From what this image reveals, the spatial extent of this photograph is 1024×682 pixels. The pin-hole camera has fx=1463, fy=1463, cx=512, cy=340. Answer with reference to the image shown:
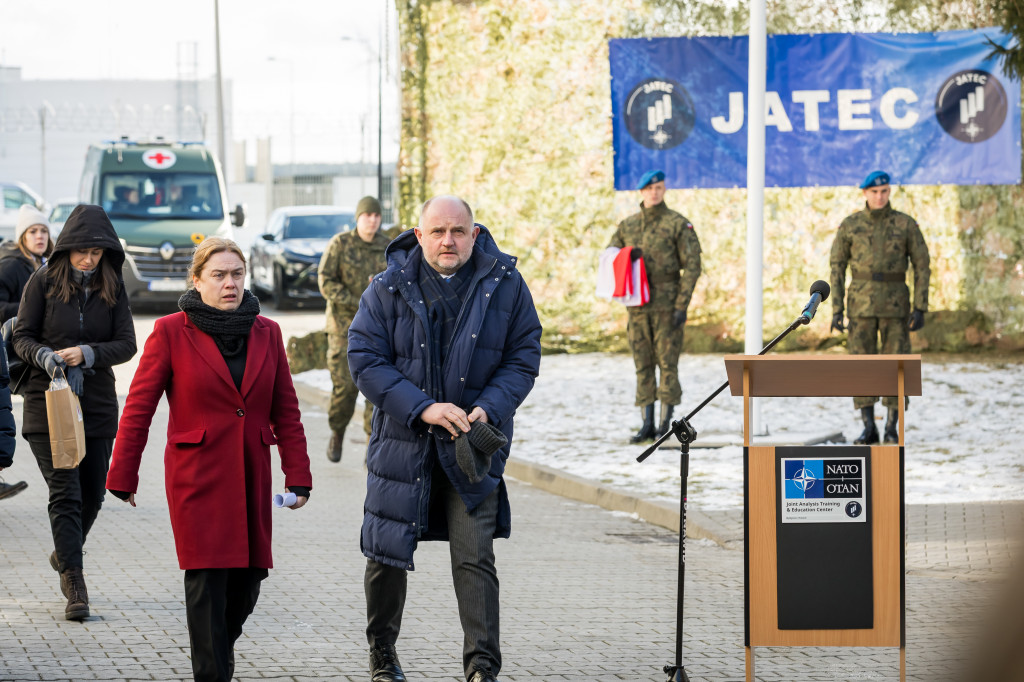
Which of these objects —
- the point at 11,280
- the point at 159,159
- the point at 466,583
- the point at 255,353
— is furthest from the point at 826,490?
the point at 159,159

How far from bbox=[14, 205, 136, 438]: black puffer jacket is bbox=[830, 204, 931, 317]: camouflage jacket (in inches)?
256

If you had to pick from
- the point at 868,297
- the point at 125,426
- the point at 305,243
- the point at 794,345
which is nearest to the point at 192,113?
the point at 305,243

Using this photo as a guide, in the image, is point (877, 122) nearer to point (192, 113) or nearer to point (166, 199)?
point (166, 199)

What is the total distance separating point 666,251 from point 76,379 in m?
6.03

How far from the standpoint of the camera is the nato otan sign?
5363 millimetres

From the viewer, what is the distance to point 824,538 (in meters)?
5.38

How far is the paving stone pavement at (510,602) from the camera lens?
5.90 meters

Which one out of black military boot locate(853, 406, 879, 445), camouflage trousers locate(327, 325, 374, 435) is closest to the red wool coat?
camouflage trousers locate(327, 325, 374, 435)

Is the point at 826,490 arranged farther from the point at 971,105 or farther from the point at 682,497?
the point at 971,105

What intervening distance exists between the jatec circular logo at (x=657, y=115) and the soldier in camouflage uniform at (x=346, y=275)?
532 cm

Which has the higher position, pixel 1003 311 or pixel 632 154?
pixel 632 154

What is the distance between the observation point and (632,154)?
16016mm

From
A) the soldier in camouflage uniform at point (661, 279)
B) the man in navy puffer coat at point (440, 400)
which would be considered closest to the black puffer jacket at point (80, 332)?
the man in navy puffer coat at point (440, 400)

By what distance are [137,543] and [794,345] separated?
1059 cm
